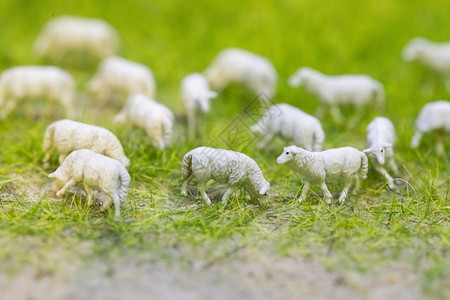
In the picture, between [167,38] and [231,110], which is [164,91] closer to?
[231,110]

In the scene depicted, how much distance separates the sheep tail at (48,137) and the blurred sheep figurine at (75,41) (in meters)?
2.84

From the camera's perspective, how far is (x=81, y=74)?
7.04 m

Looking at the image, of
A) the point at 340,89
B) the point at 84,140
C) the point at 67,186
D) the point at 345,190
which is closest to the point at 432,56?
the point at 340,89

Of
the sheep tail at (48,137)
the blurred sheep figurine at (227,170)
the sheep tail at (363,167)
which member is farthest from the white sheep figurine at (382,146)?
the sheep tail at (48,137)

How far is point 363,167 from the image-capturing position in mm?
4156

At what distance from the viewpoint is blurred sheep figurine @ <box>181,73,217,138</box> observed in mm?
4988

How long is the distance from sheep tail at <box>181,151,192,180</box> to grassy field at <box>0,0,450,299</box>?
0.71ft

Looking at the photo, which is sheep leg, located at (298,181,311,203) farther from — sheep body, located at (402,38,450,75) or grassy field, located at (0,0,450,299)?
sheep body, located at (402,38,450,75)

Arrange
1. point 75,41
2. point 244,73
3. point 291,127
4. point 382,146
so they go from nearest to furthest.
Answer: point 382,146 → point 291,127 → point 244,73 → point 75,41

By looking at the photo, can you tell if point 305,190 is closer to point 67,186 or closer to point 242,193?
point 242,193

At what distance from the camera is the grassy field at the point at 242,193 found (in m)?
3.52

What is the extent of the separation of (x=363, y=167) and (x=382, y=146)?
0.71 ft

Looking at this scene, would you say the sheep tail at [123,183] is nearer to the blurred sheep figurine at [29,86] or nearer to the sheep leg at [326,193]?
the sheep leg at [326,193]

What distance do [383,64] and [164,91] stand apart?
9.64ft
